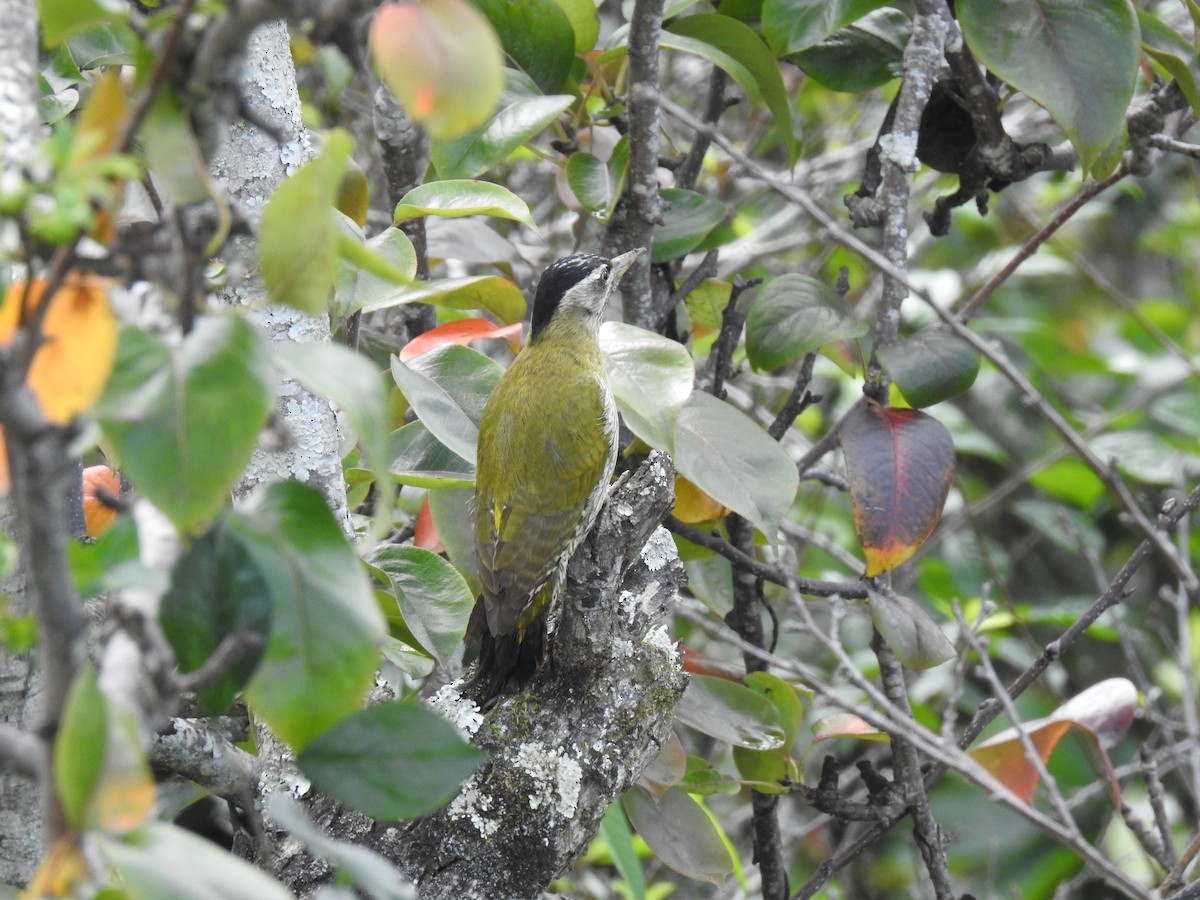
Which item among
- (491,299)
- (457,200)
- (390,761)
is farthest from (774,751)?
(390,761)

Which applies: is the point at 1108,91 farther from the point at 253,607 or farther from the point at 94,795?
the point at 94,795

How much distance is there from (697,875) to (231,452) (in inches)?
57.5

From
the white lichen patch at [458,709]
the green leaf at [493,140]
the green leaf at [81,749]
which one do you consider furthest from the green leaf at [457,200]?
the green leaf at [81,749]

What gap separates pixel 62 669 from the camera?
2.41ft

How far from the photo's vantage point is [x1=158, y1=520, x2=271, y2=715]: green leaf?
32.6 inches

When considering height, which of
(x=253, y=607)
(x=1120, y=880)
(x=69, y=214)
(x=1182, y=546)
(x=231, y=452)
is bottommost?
(x=1182, y=546)

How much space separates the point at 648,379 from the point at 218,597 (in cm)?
100

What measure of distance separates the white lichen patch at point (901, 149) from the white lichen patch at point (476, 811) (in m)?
1.30

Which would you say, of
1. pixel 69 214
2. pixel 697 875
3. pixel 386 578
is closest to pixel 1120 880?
pixel 697 875

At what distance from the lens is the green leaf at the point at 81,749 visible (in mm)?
671

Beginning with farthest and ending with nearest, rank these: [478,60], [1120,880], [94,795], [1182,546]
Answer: [1182,546]
[1120,880]
[478,60]
[94,795]

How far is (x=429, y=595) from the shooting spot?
1.72m

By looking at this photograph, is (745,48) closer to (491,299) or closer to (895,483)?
(491,299)

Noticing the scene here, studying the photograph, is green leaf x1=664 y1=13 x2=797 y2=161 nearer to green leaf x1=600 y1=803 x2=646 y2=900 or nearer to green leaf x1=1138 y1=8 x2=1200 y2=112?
green leaf x1=1138 y1=8 x2=1200 y2=112
